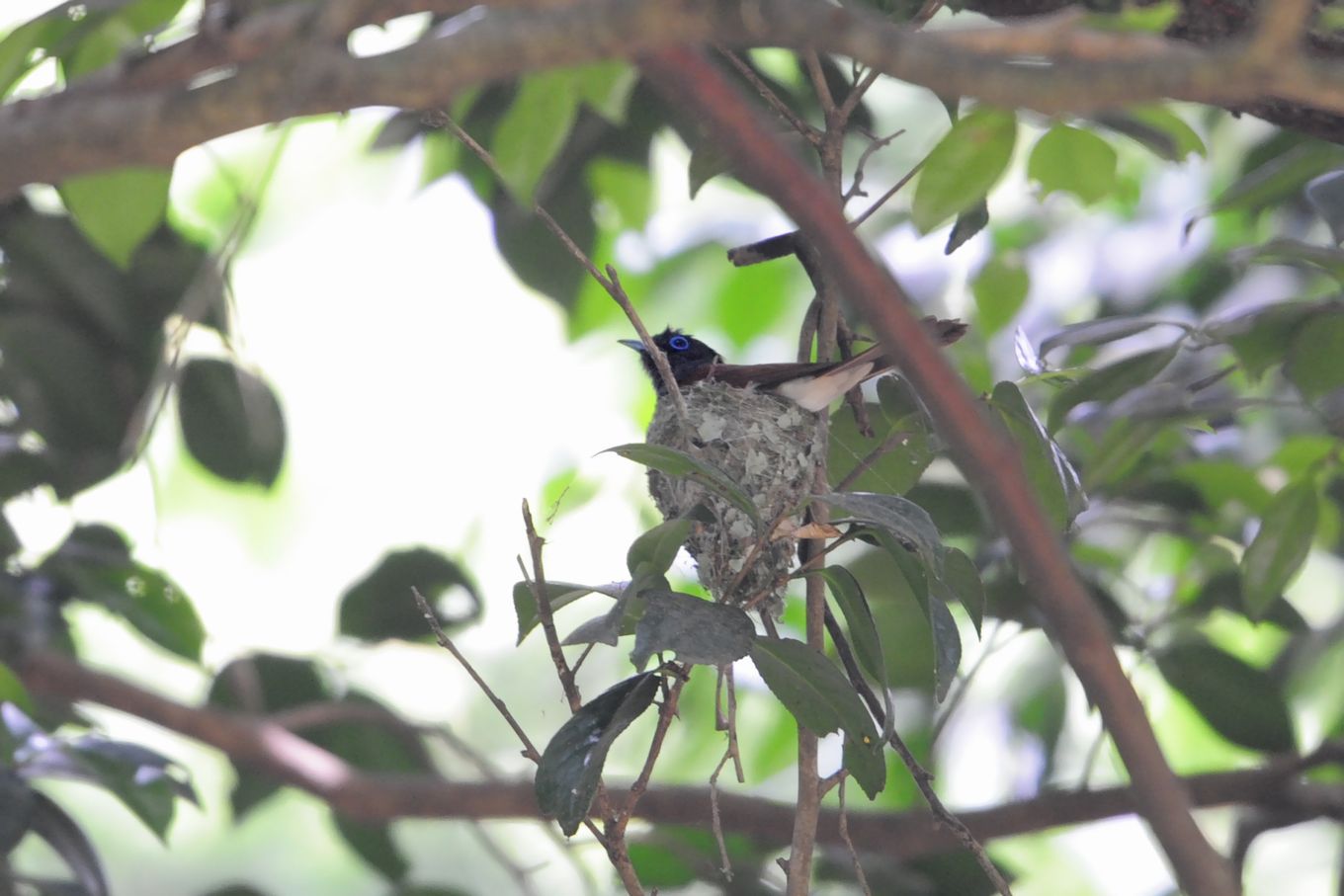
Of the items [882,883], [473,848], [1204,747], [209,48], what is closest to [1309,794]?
[882,883]

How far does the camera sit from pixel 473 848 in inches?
315

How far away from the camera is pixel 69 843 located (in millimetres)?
2893

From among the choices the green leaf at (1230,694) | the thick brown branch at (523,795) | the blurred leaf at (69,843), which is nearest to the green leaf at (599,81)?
the thick brown branch at (523,795)

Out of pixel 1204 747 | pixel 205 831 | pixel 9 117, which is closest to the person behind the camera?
pixel 9 117

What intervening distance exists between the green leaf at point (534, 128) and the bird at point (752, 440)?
555mm

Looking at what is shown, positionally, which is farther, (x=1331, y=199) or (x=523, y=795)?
(x=523, y=795)

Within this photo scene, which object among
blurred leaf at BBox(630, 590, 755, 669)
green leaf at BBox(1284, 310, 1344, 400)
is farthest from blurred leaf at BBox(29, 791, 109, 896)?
green leaf at BBox(1284, 310, 1344, 400)

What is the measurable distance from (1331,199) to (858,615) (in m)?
1.16

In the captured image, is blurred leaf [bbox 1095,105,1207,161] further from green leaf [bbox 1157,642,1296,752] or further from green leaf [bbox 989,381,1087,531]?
green leaf [bbox 1157,642,1296,752]

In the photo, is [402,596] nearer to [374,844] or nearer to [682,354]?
[374,844]

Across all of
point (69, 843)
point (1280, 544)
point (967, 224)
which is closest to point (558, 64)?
point (967, 224)

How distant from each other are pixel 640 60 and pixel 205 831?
24.9ft

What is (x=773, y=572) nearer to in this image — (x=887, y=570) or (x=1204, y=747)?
(x=887, y=570)

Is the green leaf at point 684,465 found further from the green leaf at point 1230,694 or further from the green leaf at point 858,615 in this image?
the green leaf at point 1230,694
